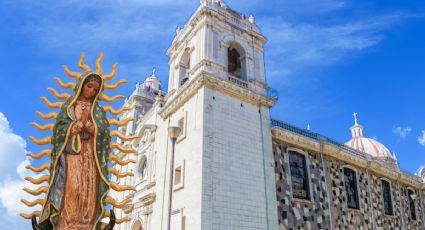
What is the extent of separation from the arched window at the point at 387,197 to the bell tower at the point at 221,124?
11282 millimetres

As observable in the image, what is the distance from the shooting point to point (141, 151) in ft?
74.6

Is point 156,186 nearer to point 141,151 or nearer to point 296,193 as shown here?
point 141,151

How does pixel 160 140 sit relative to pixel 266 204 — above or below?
above

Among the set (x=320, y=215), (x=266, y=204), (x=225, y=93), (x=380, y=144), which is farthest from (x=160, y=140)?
(x=380, y=144)

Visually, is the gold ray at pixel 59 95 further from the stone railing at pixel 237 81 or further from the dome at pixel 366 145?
the dome at pixel 366 145

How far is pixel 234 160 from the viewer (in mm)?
15352

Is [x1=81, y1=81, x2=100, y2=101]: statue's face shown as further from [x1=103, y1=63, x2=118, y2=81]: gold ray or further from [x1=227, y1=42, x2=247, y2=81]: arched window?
[x1=227, y1=42, x2=247, y2=81]: arched window

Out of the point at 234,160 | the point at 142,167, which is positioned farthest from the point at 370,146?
the point at 234,160

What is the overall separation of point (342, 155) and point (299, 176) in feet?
14.3

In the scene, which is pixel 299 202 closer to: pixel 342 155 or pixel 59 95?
pixel 342 155

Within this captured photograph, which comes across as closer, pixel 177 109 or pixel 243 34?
pixel 177 109

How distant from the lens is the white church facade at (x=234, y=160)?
14680 mm

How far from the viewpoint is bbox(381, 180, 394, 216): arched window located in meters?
23.2

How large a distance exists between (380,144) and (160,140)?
24262 millimetres
